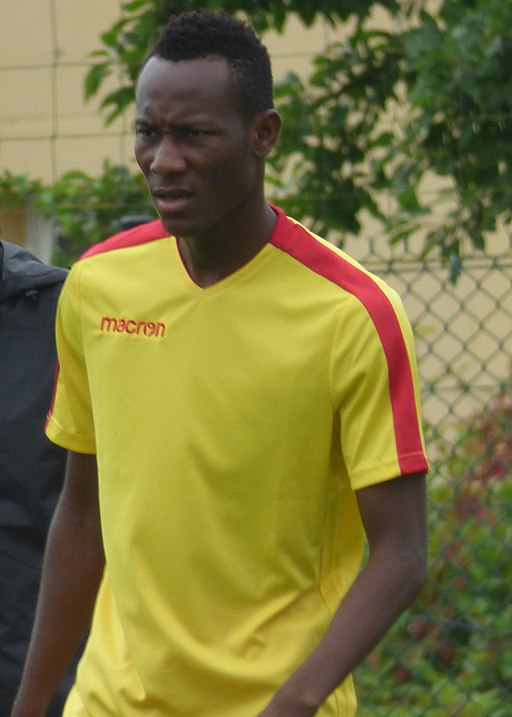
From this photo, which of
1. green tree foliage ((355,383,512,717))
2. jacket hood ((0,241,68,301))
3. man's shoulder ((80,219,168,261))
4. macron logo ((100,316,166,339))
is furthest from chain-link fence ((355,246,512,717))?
macron logo ((100,316,166,339))

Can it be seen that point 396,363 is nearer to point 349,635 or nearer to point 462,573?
point 349,635

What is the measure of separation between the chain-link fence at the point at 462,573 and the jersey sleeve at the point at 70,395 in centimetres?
201

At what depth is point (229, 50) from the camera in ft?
8.01

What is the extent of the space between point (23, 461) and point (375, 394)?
4.02ft

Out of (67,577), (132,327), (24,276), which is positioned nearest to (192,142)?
(132,327)

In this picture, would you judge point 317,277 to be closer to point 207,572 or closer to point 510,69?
point 207,572

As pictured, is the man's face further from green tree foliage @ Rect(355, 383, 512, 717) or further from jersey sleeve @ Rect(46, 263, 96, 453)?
green tree foliage @ Rect(355, 383, 512, 717)

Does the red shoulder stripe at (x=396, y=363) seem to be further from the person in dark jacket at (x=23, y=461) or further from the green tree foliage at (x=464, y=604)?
the green tree foliage at (x=464, y=604)

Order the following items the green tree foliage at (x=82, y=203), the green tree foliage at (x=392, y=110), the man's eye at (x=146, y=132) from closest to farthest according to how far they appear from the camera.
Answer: the man's eye at (x=146, y=132) → the green tree foliage at (x=392, y=110) → the green tree foliage at (x=82, y=203)

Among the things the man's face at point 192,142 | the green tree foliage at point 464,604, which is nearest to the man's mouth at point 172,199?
the man's face at point 192,142

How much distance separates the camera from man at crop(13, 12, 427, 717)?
2361mm

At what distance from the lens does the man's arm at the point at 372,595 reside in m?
2.32

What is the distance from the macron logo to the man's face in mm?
175

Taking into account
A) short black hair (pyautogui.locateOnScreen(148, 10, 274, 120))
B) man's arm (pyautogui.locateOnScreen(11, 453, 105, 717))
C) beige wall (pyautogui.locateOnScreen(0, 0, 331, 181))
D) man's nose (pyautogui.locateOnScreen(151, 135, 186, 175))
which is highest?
short black hair (pyautogui.locateOnScreen(148, 10, 274, 120))
